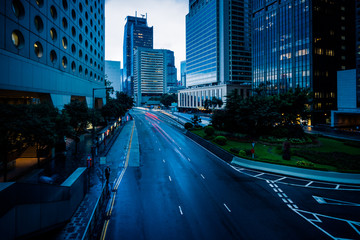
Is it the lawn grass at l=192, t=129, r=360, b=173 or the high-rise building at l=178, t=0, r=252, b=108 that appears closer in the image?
the lawn grass at l=192, t=129, r=360, b=173

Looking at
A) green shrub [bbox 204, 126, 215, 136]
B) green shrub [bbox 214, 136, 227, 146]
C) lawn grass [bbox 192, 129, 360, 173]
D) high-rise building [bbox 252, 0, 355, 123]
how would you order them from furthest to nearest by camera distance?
high-rise building [bbox 252, 0, 355, 123]
green shrub [bbox 204, 126, 215, 136]
green shrub [bbox 214, 136, 227, 146]
lawn grass [bbox 192, 129, 360, 173]

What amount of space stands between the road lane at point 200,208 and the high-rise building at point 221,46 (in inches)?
3388

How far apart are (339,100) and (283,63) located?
25682 millimetres

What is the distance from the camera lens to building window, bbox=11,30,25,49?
20.8 m

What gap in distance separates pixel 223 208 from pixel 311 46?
254 ft

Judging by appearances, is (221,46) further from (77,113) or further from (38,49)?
(38,49)

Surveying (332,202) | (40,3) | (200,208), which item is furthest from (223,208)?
(40,3)

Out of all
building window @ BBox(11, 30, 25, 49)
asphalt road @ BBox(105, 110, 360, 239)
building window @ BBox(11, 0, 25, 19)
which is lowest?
asphalt road @ BBox(105, 110, 360, 239)

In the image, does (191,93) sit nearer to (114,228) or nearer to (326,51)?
(326,51)

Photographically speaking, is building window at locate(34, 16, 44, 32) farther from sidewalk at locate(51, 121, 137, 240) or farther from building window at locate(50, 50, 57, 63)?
sidewalk at locate(51, 121, 137, 240)

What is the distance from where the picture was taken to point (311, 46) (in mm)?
71875

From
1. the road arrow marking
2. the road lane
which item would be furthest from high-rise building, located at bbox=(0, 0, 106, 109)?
the road arrow marking

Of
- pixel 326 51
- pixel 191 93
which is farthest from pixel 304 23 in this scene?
pixel 191 93

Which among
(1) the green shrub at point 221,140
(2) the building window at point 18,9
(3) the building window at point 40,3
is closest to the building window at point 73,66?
(3) the building window at point 40,3
